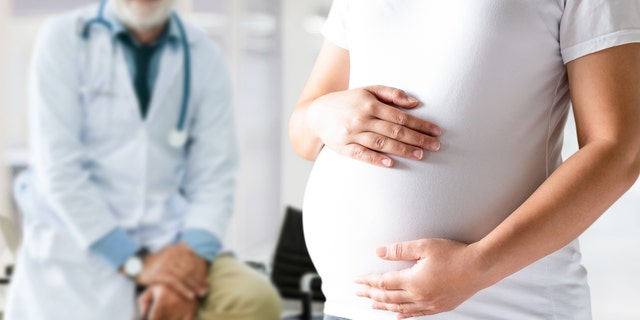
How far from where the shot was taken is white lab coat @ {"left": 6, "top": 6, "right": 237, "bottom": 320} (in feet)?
7.88

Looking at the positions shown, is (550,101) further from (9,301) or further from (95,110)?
(9,301)

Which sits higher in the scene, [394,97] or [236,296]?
[394,97]

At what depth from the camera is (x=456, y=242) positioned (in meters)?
0.82

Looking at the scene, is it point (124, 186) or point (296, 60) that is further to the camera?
point (296, 60)

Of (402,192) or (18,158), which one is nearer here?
(402,192)

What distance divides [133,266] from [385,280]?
1708 millimetres

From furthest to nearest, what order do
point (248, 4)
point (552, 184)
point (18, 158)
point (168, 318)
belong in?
point (248, 4) → point (18, 158) → point (168, 318) → point (552, 184)

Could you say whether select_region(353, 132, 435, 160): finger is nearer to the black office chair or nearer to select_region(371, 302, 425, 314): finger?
select_region(371, 302, 425, 314): finger

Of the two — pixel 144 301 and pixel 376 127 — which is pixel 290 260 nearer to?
pixel 144 301

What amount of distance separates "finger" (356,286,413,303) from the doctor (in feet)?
5.32

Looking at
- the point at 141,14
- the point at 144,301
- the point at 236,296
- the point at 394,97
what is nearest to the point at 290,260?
the point at 236,296

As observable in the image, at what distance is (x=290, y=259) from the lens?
3334 millimetres

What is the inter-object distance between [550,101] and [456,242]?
187mm

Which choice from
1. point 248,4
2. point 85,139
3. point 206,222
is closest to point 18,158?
point 85,139
